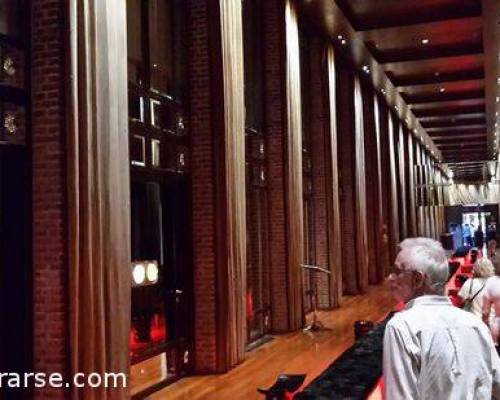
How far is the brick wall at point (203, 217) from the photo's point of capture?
25.1ft

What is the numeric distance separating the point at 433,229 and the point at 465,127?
597cm

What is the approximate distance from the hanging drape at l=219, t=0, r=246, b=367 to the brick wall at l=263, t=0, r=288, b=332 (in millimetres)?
2167

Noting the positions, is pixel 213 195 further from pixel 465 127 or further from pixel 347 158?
pixel 465 127

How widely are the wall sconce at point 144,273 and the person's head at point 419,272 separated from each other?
4643mm

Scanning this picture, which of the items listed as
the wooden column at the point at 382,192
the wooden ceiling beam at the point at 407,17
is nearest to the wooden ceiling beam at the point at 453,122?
the wooden column at the point at 382,192

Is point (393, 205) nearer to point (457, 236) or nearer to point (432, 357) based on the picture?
point (457, 236)

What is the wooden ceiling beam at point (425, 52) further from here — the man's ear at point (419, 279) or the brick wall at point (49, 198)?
the man's ear at point (419, 279)

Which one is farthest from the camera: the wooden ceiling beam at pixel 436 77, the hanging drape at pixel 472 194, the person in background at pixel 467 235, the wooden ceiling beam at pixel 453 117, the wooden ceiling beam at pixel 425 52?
the hanging drape at pixel 472 194

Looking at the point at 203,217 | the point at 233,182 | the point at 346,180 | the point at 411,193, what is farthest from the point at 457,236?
the point at 203,217

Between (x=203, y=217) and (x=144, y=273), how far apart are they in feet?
3.79

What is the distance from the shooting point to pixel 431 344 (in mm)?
2180

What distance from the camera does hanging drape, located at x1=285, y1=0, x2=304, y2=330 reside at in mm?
10312

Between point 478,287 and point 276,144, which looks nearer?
point 478,287

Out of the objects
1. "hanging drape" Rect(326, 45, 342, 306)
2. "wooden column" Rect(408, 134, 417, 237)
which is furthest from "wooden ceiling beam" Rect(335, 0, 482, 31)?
"wooden column" Rect(408, 134, 417, 237)
